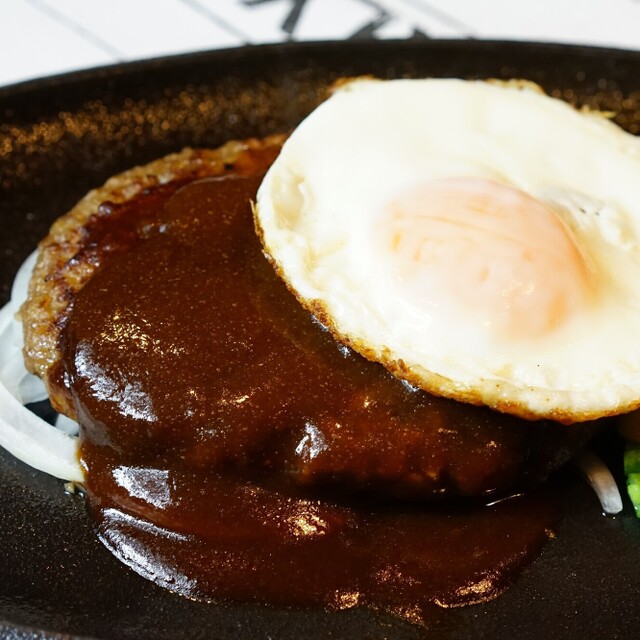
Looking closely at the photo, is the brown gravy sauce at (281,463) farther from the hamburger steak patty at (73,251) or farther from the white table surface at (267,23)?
the white table surface at (267,23)

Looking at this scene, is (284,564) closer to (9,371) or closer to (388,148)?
(9,371)

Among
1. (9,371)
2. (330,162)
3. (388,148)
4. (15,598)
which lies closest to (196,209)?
(330,162)

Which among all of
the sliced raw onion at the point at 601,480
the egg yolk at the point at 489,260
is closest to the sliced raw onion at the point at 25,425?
the egg yolk at the point at 489,260

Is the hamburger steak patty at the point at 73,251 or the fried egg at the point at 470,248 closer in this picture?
the fried egg at the point at 470,248

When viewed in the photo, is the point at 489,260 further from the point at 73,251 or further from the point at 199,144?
the point at 199,144

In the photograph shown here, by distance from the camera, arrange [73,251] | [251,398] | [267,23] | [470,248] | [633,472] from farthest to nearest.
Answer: [267,23] < [73,251] < [633,472] < [470,248] < [251,398]

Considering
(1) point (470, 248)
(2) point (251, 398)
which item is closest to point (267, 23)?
(1) point (470, 248)

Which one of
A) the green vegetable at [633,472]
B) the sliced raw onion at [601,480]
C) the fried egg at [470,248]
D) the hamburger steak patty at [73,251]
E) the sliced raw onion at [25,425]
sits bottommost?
the sliced raw onion at [25,425]

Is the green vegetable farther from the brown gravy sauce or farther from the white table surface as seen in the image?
the white table surface
